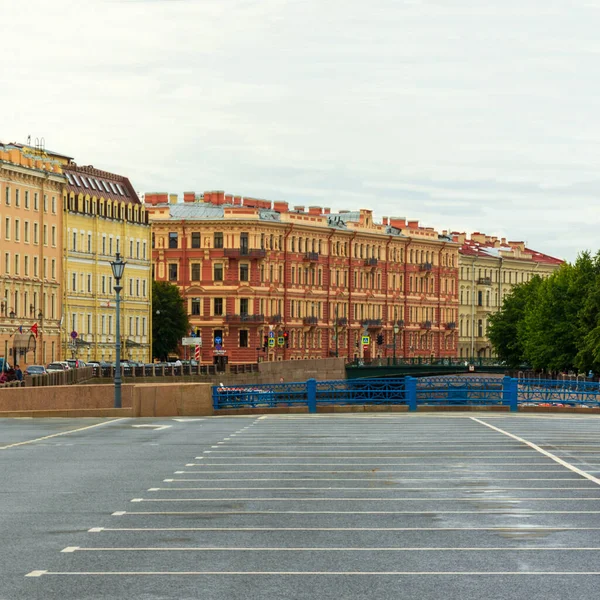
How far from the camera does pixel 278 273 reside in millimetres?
170125

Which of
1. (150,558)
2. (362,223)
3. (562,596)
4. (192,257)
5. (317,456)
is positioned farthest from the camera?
(362,223)

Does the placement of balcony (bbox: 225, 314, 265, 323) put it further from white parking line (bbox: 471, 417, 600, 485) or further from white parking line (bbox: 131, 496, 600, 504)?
white parking line (bbox: 131, 496, 600, 504)

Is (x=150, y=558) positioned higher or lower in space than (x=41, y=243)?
lower

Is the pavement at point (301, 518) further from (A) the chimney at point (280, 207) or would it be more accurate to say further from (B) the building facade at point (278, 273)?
(A) the chimney at point (280, 207)

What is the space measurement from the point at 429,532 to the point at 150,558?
11.2ft

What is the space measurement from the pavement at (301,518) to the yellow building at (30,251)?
83.8 metres

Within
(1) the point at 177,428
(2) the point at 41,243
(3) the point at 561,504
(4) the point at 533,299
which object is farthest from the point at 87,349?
(3) the point at 561,504

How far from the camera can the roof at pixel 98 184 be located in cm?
13550

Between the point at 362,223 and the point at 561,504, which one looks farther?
the point at 362,223

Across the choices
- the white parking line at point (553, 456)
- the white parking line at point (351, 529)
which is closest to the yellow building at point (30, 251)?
the white parking line at point (553, 456)

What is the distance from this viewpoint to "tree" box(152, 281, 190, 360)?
505 ft

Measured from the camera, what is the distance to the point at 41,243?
127125 millimetres

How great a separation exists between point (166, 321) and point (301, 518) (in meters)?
134

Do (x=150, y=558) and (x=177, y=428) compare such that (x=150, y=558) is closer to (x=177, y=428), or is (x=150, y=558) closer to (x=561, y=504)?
(x=561, y=504)
